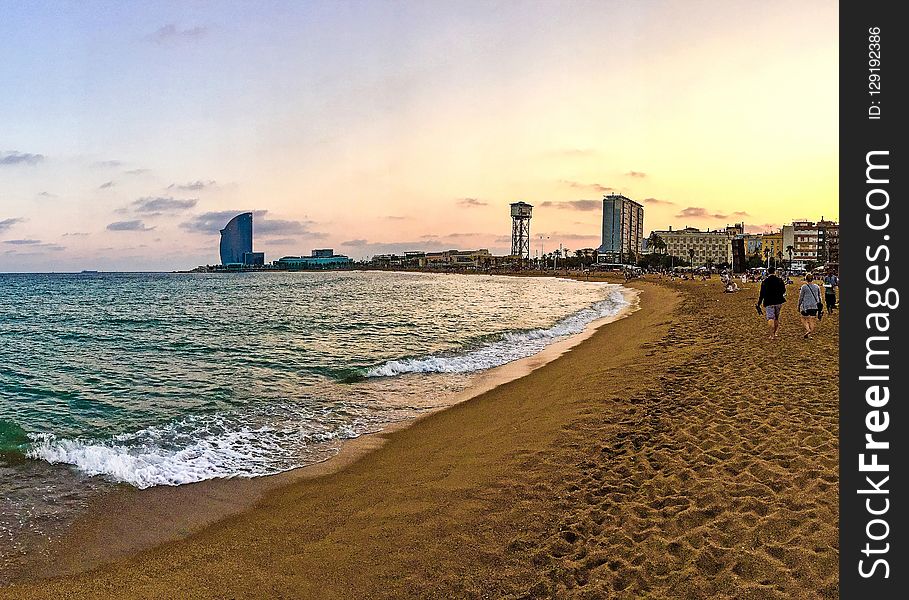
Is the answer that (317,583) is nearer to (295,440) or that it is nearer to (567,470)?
(567,470)

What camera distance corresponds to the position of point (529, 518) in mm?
4945

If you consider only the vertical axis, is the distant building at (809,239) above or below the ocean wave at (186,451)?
above

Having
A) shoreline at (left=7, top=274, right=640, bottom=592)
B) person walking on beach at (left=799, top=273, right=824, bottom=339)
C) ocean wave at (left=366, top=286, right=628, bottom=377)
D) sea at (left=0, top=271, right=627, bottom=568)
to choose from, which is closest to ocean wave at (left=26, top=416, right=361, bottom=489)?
sea at (left=0, top=271, right=627, bottom=568)

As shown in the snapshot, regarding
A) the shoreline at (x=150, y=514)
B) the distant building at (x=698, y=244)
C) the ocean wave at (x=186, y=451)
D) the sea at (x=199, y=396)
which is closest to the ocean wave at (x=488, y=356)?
the sea at (x=199, y=396)

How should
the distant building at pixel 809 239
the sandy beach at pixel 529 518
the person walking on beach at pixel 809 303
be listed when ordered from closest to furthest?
the sandy beach at pixel 529 518
the person walking on beach at pixel 809 303
the distant building at pixel 809 239

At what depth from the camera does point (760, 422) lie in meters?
6.78

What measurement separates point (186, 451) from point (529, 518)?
18.5 feet

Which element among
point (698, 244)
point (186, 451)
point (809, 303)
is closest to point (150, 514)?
point (186, 451)

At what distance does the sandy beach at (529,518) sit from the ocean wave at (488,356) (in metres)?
5.56

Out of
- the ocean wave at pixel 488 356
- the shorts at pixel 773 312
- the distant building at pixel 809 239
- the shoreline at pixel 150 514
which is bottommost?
the shoreline at pixel 150 514

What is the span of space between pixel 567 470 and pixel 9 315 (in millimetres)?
42630

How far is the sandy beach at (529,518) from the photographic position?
3.95 meters

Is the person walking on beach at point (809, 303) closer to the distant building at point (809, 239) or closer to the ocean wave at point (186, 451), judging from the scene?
the ocean wave at point (186, 451)
